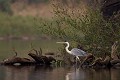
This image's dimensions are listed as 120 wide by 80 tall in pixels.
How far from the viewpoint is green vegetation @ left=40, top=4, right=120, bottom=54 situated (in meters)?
24.3

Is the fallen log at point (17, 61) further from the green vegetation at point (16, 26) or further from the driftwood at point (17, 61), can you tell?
the green vegetation at point (16, 26)

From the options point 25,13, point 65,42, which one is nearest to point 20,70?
point 65,42

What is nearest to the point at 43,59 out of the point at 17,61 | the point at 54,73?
the point at 17,61

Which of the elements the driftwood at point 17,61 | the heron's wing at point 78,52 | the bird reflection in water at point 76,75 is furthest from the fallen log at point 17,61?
the bird reflection in water at point 76,75

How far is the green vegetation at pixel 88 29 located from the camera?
2434cm

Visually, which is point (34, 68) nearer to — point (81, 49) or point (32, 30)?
point (81, 49)

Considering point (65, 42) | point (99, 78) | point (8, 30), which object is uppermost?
point (8, 30)

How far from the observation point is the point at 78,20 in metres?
24.9

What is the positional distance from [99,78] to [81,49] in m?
5.11

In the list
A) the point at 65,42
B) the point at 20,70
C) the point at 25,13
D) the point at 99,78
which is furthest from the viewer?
the point at 25,13

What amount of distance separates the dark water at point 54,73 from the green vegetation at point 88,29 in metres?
1.74

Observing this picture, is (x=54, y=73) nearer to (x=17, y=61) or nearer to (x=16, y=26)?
(x=17, y=61)

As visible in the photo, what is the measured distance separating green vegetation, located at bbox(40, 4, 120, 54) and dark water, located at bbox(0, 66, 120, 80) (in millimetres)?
1745

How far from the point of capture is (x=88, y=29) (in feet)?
80.7
